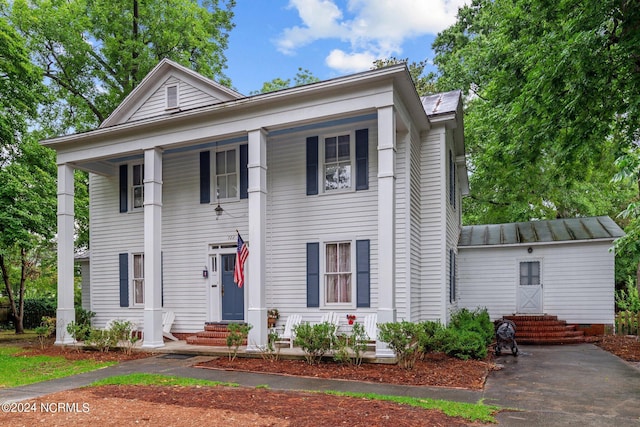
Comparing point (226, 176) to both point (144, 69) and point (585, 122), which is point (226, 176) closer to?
point (585, 122)

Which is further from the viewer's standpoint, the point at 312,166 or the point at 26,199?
the point at 26,199

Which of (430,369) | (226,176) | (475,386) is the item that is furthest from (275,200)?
(475,386)

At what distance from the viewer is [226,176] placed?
12148 millimetres

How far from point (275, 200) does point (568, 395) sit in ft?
24.3

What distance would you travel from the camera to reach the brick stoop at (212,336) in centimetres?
1100

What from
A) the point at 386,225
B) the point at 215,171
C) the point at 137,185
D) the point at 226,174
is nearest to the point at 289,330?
the point at 386,225

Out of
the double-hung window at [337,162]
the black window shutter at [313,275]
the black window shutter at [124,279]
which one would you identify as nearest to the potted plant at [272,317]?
the black window shutter at [313,275]

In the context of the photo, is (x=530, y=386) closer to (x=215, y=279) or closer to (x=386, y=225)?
(x=386, y=225)

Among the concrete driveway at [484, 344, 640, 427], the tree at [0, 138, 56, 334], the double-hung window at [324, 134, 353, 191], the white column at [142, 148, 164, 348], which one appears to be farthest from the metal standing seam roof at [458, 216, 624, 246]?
the tree at [0, 138, 56, 334]

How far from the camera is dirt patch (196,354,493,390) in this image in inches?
289

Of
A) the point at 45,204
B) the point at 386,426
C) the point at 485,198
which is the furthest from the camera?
the point at 485,198

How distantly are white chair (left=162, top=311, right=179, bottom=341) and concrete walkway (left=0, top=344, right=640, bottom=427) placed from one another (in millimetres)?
1991

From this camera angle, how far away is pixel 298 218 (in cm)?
1123

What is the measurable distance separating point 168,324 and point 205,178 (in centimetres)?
399
